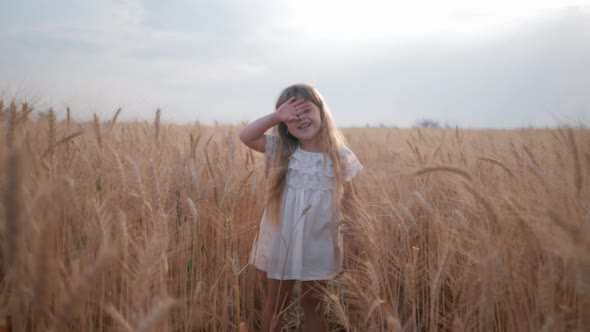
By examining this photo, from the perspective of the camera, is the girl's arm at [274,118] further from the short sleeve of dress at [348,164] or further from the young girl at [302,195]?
the short sleeve of dress at [348,164]

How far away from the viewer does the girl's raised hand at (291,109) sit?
68.3 inches

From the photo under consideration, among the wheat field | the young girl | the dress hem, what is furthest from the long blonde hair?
the dress hem

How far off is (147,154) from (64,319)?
4.08ft

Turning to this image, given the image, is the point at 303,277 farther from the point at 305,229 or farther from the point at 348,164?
the point at 348,164

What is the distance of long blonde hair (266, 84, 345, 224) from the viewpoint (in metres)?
1.74

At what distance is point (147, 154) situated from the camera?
5.48 ft

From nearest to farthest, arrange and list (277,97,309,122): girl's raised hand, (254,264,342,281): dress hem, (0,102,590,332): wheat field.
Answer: (0,102,590,332): wheat field, (254,264,342,281): dress hem, (277,97,309,122): girl's raised hand

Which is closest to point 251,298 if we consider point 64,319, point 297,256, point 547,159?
point 297,256

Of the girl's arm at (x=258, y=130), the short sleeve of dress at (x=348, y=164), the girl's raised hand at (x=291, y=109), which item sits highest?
the girl's raised hand at (x=291, y=109)

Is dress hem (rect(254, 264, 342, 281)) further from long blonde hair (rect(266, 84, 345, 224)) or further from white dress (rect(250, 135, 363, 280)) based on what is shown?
long blonde hair (rect(266, 84, 345, 224))

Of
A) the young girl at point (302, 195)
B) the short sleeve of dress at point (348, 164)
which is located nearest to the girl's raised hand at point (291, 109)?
the young girl at point (302, 195)

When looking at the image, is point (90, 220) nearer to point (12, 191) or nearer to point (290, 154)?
point (12, 191)

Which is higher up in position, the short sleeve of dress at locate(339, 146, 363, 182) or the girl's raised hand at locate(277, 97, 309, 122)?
the girl's raised hand at locate(277, 97, 309, 122)

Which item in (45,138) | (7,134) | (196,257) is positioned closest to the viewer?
(7,134)
